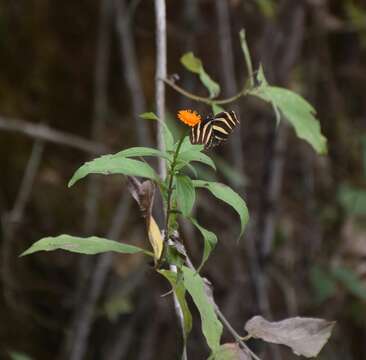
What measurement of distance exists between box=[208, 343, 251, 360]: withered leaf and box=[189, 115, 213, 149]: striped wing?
0.23m

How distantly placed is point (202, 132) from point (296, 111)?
0.39 m

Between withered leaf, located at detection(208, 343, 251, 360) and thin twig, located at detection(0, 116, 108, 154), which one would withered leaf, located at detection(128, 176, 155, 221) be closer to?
withered leaf, located at detection(208, 343, 251, 360)

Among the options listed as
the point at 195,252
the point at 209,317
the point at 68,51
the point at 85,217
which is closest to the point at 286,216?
the point at 195,252

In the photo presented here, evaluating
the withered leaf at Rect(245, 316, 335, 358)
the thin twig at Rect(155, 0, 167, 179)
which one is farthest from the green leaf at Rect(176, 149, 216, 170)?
the thin twig at Rect(155, 0, 167, 179)

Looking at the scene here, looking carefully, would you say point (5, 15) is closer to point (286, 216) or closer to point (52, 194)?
point (52, 194)

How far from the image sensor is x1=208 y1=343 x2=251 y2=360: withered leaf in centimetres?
82

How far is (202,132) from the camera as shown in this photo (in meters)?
0.82

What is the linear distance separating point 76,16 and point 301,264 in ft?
3.79

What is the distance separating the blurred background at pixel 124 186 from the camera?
230 centimetres

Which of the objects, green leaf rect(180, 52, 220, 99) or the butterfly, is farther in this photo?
green leaf rect(180, 52, 220, 99)

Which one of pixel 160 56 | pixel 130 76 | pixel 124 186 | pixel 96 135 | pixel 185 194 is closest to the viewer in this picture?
pixel 185 194

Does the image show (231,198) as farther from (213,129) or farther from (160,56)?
(160,56)

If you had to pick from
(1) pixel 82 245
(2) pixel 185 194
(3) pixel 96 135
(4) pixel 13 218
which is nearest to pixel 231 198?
(2) pixel 185 194

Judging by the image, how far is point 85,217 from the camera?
7.86 ft
